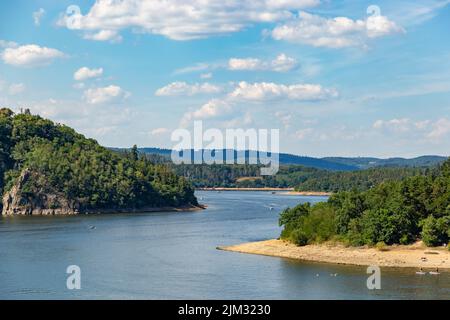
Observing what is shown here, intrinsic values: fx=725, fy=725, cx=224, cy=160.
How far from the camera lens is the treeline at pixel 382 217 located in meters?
99.7

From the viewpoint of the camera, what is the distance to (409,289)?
2963 inches

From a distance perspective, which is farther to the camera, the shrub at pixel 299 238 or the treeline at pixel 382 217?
the shrub at pixel 299 238

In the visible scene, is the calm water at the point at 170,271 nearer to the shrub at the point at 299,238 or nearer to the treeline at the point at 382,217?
the shrub at the point at 299,238

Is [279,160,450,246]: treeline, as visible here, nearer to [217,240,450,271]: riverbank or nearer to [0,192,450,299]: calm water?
[217,240,450,271]: riverbank

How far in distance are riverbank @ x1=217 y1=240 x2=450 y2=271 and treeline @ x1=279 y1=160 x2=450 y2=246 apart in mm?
1635

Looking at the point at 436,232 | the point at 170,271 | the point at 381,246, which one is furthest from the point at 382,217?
the point at 170,271

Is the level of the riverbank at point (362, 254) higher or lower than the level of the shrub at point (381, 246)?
lower

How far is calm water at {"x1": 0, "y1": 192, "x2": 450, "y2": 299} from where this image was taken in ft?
240

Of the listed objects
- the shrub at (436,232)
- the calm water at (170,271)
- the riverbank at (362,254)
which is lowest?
the calm water at (170,271)

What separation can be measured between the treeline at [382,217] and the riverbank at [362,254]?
64.4 inches

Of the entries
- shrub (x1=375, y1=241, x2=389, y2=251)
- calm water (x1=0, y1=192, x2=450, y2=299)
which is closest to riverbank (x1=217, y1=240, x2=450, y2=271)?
shrub (x1=375, y1=241, x2=389, y2=251)

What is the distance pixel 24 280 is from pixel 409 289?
41620 millimetres

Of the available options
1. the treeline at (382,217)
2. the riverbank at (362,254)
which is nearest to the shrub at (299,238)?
the treeline at (382,217)

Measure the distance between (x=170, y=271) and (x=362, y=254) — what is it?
26.7 m
